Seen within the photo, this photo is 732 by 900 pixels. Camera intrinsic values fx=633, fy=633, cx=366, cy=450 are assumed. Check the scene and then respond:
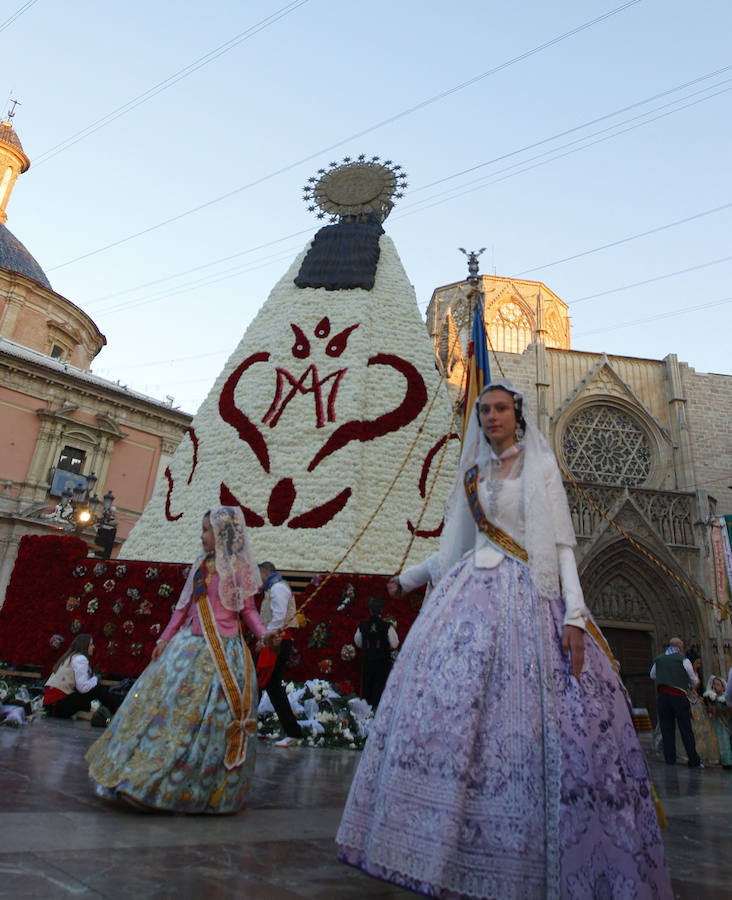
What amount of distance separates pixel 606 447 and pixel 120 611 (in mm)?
16771

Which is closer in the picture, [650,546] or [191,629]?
[191,629]

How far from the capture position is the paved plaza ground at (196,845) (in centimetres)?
175

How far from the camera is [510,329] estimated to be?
26.4 m

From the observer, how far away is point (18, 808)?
2434 mm

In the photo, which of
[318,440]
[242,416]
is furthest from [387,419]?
[242,416]

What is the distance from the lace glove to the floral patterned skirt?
1782 mm

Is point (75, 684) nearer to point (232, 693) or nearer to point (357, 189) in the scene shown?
point (232, 693)

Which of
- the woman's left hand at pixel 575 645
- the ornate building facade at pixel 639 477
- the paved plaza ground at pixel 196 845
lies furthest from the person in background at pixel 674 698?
the ornate building facade at pixel 639 477

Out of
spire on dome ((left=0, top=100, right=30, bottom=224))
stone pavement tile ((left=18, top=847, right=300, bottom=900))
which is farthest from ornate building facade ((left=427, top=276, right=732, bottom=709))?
spire on dome ((left=0, top=100, right=30, bottom=224))

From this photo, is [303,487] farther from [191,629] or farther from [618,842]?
[618,842]

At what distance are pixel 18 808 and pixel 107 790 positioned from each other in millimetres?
Result: 381

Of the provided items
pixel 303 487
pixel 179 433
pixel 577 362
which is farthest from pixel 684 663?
pixel 179 433

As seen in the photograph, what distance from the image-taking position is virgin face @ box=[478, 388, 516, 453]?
2459 mm

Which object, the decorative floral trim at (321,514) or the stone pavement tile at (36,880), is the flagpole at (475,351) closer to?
the decorative floral trim at (321,514)
